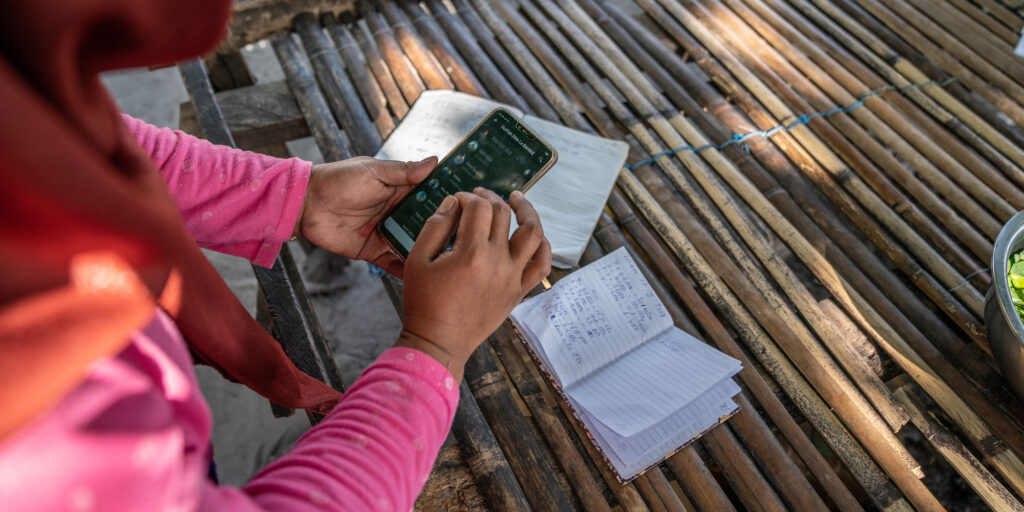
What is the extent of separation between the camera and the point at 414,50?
1236 millimetres

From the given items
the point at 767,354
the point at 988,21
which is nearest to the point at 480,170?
the point at 767,354

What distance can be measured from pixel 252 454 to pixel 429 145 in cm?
107

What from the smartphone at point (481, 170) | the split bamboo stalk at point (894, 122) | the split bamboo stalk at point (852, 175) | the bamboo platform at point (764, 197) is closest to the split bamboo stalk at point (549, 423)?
the bamboo platform at point (764, 197)

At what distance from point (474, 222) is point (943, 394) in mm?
732

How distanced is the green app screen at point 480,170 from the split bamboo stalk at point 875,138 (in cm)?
65

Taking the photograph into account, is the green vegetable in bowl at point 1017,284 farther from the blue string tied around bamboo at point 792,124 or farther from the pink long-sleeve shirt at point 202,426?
the pink long-sleeve shirt at point 202,426

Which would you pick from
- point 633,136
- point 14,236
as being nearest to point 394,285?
point 633,136

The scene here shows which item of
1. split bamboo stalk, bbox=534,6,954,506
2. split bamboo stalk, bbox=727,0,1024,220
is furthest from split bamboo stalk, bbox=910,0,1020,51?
split bamboo stalk, bbox=534,6,954,506

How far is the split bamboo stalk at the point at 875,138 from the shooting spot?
991 mm

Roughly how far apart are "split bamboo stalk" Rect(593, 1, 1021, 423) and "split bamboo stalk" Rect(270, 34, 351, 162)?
2.14ft

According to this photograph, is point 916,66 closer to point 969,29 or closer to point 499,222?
point 969,29

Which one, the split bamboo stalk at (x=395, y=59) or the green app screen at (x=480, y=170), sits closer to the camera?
the green app screen at (x=480, y=170)

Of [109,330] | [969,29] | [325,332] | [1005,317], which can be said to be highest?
[109,330]

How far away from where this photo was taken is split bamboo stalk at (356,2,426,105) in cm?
118
